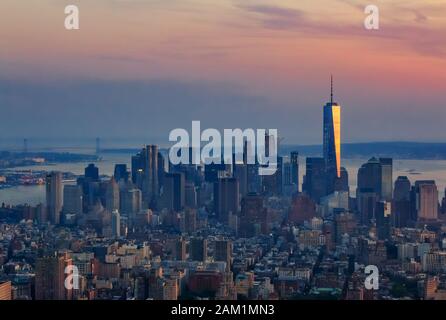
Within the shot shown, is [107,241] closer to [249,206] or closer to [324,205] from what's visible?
[249,206]

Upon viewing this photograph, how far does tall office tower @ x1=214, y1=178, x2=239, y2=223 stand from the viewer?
703cm

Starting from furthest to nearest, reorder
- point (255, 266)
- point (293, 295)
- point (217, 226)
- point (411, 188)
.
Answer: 1. point (217, 226)
2. point (411, 188)
3. point (255, 266)
4. point (293, 295)

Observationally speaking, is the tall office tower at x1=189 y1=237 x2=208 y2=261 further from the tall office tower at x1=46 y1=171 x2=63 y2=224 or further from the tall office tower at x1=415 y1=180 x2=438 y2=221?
the tall office tower at x1=415 y1=180 x2=438 y2=221

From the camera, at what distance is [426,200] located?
7.01 metres

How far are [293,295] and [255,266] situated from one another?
4.05 ft

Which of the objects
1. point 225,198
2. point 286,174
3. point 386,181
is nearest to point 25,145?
point 225,198

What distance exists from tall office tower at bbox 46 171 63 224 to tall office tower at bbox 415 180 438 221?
263 centimetres

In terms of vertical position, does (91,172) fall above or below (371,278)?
above

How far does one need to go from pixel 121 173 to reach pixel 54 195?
0.57 m

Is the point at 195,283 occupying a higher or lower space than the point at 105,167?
lower

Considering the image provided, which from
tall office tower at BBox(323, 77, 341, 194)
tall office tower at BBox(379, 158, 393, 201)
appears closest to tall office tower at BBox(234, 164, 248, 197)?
tall office tower at BBox(323, 77, 341, 194)

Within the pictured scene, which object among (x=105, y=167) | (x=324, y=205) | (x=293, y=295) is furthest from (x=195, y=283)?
(x=324, y=205)

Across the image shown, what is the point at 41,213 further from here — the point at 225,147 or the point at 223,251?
the point at 225,147

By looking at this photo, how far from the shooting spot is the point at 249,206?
714 cm
